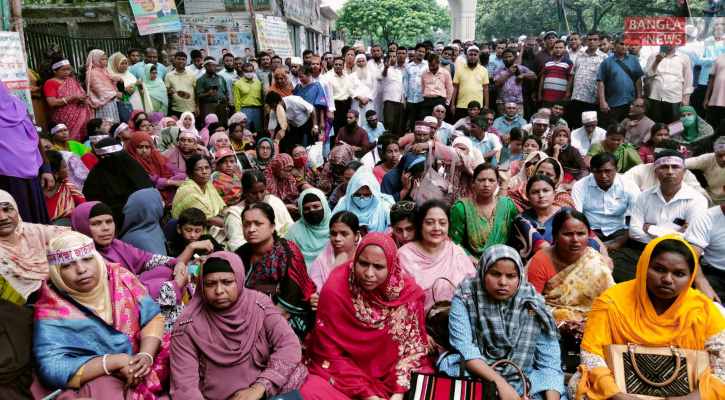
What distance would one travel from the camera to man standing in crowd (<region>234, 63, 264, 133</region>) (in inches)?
364

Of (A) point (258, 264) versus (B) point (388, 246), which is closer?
(B) point (388, 246)

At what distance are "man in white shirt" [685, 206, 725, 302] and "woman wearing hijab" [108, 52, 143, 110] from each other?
769cm

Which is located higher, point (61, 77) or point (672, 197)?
point (61, 77)

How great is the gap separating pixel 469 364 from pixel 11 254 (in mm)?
2951

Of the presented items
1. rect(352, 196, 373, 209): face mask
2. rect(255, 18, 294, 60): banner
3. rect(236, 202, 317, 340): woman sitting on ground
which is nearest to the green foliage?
rect(255, 18, 294, 60): banner

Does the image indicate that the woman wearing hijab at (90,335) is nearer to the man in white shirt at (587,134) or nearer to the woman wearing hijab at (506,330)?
the woman wearing hijab at (506,330)

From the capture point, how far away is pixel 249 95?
30.4 ft

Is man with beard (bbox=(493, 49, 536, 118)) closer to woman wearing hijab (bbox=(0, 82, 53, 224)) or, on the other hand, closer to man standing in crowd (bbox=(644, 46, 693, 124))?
man standing in crowd (bbox=(644, 46, 693, 124))

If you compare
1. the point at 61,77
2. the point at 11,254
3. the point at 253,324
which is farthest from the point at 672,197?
the point at 61,77

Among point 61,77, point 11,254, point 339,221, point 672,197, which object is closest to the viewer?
point 11,254

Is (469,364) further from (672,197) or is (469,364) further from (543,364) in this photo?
(672,197)

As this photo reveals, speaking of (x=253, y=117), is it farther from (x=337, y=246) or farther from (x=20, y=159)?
(x=337, y=246)

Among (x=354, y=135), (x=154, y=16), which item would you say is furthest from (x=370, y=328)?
(x=154, y=16)

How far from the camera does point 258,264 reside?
3.50 meters
